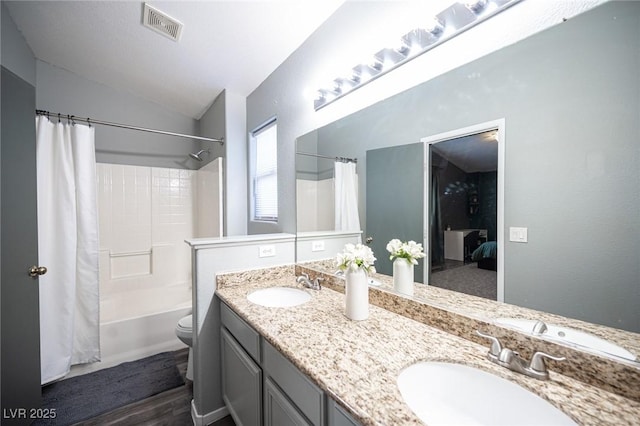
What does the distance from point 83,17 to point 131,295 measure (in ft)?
8.39

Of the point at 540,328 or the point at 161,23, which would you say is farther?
the point at 161,23

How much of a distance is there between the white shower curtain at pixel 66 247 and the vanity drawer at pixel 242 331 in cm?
141

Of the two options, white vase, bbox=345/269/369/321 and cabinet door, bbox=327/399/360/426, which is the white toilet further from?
cabinet door, bbox=327/399/360/426

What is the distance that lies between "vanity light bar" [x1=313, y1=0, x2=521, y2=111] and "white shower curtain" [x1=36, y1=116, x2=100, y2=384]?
7.20 ft

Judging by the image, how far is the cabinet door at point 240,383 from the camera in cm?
118

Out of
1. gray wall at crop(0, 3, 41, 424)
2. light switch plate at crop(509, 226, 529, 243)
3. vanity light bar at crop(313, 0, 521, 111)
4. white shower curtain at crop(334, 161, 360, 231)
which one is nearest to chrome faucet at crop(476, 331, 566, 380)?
light switch plate at crop(509, 226, 529, 243)

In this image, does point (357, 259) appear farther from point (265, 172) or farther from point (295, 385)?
point (265, 172)

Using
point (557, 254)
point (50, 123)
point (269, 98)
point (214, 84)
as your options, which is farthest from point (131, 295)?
point (557, 254)

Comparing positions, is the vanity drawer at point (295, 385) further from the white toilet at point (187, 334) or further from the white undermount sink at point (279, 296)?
the white toilet at point (187, 334)

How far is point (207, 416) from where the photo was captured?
1.61 metres

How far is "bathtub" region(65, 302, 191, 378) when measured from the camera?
7.06ft

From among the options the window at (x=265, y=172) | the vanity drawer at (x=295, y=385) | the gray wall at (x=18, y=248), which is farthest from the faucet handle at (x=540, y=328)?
the gray wall at (x=18, y=248)

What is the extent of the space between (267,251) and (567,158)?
5.19 feet

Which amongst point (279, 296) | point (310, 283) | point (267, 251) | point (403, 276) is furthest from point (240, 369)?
point (403, 276)
